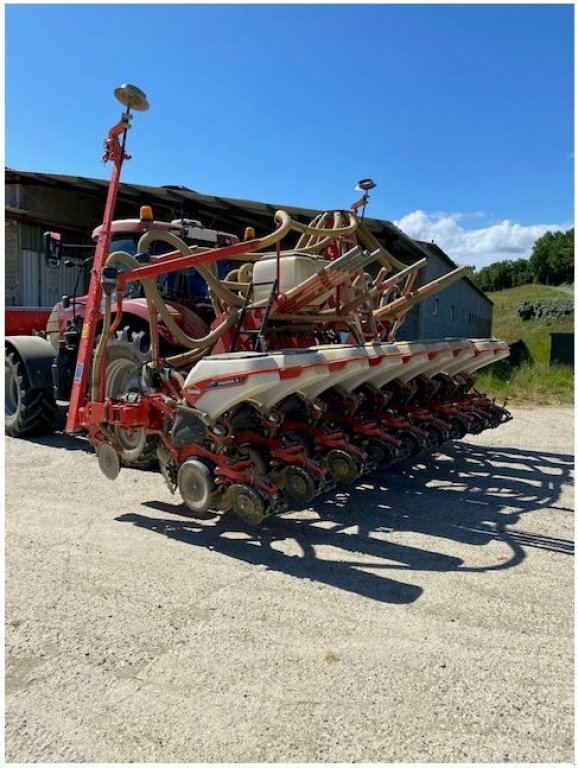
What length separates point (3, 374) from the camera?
693cm

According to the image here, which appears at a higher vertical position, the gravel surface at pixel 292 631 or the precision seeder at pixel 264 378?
the precision seeder at pixel 264 378

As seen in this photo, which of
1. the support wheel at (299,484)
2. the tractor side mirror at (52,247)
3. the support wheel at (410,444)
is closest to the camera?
the support wheel at (299,484)

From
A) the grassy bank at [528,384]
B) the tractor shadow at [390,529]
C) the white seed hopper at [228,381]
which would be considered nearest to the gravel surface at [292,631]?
the tractor shadow at [390,529]

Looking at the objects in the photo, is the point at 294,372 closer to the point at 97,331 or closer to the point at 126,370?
the point at 126,370

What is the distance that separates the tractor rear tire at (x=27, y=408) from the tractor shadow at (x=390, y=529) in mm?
2951

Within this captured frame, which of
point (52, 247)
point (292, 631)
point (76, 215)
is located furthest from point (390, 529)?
point (76, 215)

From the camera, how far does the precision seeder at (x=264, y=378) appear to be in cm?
378

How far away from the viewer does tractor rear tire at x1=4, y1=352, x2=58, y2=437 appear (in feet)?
22.7

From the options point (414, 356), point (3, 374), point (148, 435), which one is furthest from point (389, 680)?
point (3, 374)

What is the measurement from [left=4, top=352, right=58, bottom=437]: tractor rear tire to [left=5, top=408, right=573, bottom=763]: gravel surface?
237cm

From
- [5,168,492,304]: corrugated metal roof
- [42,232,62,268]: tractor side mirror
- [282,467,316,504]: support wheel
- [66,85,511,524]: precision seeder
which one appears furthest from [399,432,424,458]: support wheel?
[5,168,492,304]: corrugated metal roof

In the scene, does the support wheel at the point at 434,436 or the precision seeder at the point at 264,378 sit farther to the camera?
the support wheel at the point at 434,436

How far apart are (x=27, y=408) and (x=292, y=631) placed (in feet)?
16.7

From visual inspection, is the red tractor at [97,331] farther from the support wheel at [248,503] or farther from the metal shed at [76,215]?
the metal shed at [76,215]
